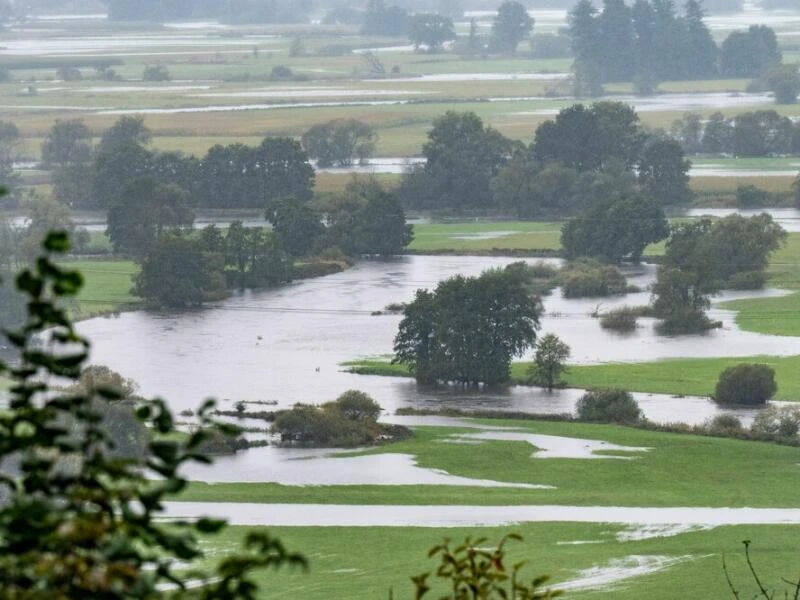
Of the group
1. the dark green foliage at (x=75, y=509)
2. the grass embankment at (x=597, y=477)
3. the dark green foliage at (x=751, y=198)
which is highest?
the dark green foliage at (x=75, y=509)

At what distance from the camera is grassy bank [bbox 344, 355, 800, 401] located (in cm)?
4378

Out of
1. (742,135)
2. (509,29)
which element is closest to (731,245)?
(742,135)

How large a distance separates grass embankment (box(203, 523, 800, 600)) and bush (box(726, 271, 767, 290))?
31.3 metres

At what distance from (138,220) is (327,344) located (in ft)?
73.6

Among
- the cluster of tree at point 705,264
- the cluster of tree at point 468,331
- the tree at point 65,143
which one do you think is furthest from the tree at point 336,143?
the cluster of tree at point 468,331

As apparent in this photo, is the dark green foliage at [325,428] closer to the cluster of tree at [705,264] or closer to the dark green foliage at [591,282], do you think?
the cluster of tree at [705,264]

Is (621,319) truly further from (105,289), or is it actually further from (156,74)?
(156,74)

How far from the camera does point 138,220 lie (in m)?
71.8

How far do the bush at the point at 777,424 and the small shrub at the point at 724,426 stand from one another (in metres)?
0.34

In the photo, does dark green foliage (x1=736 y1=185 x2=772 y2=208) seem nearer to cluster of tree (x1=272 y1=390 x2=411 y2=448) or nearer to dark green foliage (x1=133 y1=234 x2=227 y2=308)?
dark green foliage (x1=133 y1=234 x2=227 y2=308)

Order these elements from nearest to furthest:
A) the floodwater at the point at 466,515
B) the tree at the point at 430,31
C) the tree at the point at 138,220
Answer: the floodwater at the point at 466,515 → the tree at the point at 138,220 → the tree at the point at 430,31

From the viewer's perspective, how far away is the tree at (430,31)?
6624 inches

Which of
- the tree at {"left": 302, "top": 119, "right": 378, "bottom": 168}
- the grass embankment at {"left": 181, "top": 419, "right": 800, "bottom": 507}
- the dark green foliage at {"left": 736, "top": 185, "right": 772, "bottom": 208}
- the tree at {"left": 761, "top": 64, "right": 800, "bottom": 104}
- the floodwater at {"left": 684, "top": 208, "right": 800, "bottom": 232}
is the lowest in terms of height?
the grass embankment at {"left": 181, "top": 419, "right": 800, "bottom": 507}

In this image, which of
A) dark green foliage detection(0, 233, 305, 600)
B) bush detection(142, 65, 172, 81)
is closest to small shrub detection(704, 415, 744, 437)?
dark green foliage detection(0, 233, 305, 600)
